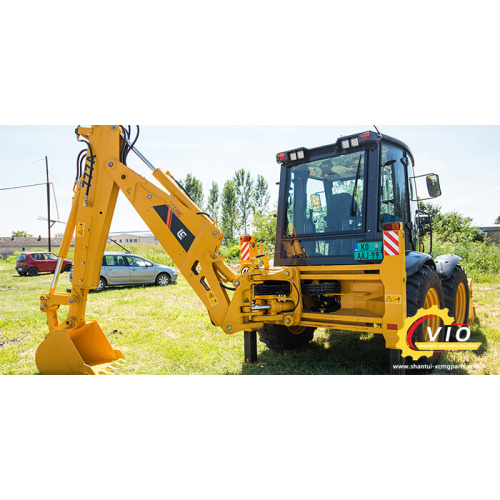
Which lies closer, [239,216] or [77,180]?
[77,180]

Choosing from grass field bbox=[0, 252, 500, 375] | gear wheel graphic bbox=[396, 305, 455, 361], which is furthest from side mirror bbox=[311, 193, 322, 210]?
grass field bbox=[0, 252, 500, 375]

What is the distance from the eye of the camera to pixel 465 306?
6211 millimetres

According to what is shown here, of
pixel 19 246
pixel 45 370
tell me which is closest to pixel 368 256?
pixel 45 370

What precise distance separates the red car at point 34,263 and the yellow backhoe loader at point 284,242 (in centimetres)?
1887

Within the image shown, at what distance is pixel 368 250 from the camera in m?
4.28

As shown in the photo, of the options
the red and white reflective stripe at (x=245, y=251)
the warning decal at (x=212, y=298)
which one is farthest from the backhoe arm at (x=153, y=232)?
the red and white reflective stripe at (x=245, y=251)

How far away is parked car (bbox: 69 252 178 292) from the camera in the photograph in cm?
1400

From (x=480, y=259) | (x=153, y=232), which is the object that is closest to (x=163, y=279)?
(x=153, y=232)

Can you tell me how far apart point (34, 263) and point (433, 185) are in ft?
73.4

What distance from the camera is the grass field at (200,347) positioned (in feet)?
16.0

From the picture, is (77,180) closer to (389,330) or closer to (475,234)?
(389,330)

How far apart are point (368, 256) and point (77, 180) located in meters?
3.71

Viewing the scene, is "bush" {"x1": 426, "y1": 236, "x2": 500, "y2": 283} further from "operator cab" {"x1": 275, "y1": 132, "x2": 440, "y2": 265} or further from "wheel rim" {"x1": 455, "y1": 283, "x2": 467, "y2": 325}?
"operator cab" {"x1": 275, "y1": 132, "x2": 440, "y2": 265}

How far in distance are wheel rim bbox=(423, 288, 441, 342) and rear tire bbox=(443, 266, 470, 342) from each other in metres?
0.69
